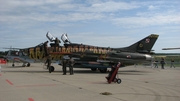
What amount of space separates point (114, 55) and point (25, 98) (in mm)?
14528

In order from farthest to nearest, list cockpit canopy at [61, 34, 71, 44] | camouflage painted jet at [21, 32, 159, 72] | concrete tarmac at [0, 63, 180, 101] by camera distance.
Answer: cockpit canopy at [61, 34, 71, 44] → camouflage painted jet at [21, 32, 159, 72] → concrete tarmac at [0, 63, 180, 101]

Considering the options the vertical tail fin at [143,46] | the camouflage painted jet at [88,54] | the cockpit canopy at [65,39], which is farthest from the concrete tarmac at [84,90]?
the vertical tail fin at [143,46]

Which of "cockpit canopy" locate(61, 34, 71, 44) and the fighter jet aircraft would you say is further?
"cockpit canopy" locate(61, 34, 71, 44)

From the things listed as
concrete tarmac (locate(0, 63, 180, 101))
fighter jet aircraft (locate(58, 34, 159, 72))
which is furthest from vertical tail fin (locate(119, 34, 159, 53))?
concrete tarmac (locate(0, 63, 180, 101))

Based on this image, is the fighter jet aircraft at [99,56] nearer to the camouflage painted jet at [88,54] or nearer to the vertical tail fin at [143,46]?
the camouflage painted jet at [88,54]

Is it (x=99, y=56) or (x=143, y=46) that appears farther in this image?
(x=143, y=46)

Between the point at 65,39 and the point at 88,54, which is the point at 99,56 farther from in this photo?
the point at 65,39

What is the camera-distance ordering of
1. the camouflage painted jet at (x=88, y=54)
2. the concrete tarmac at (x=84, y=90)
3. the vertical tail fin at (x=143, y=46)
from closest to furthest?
the concrete tarmac at (x=84, y=90) → the camouflage painted jet at (x=88, y=54) → the vertical tail fin at (x=143, y=46)

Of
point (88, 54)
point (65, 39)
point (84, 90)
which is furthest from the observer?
point (65, 39)

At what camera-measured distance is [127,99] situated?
23.8ft

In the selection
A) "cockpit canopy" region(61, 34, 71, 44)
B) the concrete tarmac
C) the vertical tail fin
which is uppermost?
"cockpit canopy" region(61, 34, 71, 44)

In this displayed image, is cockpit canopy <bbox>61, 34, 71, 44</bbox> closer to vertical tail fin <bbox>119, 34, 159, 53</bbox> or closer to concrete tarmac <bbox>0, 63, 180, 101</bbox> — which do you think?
vertical tail fin <bbox>119, 34, 159, 53</bbox>

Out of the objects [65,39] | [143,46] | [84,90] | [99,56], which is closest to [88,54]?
[99,56]

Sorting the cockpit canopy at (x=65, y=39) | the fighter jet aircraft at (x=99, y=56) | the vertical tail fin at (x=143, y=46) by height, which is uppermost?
the cockpit canopy at (x=65, y=39)
